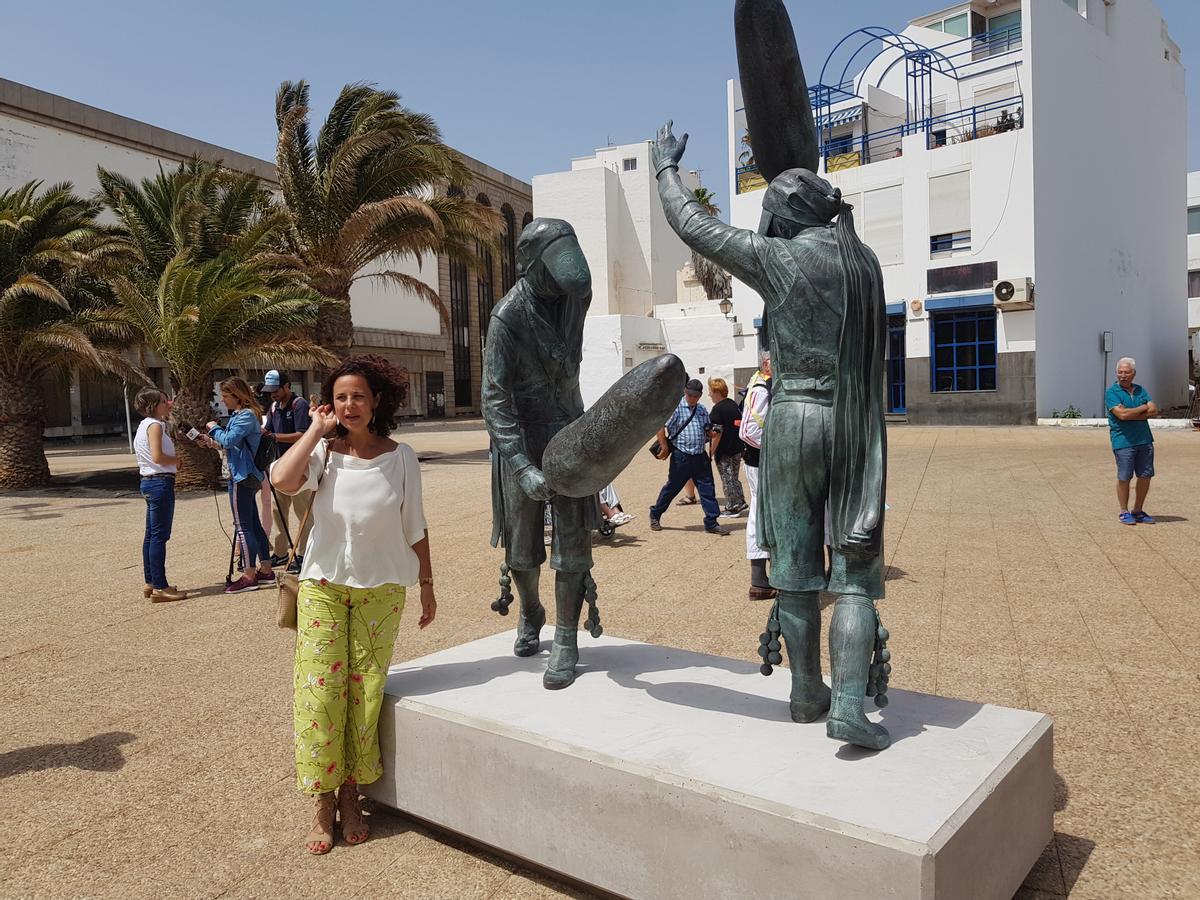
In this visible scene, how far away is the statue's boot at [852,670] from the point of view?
253 centimetres

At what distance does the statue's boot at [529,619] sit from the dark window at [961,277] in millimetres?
21586

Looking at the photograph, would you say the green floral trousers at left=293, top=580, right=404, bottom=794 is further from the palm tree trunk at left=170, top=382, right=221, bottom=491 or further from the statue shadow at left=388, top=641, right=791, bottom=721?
the palm tree trunk at left=170, top=382, right=221, bottom=491

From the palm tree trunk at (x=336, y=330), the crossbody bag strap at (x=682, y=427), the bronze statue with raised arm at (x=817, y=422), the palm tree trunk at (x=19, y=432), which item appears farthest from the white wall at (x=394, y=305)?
the bronze statue with raised arm at (x=817, y=422)

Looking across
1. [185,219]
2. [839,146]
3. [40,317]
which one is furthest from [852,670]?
[839,146]

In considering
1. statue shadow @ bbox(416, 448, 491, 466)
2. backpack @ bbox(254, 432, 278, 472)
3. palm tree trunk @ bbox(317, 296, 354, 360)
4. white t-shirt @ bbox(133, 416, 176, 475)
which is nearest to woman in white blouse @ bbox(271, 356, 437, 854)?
white t-shirt @ bbox(133, 416, 176, 475)

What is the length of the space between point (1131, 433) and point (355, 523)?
25.9 ft

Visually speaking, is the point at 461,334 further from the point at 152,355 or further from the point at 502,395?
the point at 502,395

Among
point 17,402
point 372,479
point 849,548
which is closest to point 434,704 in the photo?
point 372,479

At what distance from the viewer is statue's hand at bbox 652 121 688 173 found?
309 cm

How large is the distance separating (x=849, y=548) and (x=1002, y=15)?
1219 inches

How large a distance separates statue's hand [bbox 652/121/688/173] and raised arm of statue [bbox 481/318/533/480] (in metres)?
0.82

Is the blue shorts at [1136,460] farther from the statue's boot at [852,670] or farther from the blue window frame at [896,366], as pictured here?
the blue window frame at [896,366]

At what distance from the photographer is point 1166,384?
29.1 metres

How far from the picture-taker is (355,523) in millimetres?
2947
